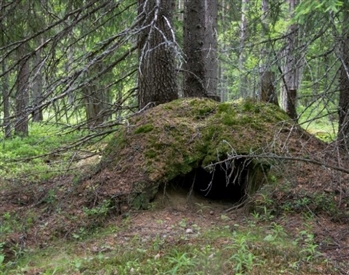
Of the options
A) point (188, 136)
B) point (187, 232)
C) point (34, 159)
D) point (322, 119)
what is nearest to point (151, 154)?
point (188, 136)

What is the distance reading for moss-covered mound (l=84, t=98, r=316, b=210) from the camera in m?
4.96

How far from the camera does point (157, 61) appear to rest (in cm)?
629

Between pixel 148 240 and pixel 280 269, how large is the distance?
4.53 ft

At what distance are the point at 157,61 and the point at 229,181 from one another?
91.8 inches

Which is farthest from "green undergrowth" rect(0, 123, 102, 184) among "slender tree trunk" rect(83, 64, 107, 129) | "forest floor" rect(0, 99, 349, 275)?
"forest floor" rect(0, 99, 349, 275)

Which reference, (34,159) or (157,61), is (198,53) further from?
(34,159)

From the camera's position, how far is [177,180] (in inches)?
209

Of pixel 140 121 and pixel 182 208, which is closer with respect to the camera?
pixel 182 208

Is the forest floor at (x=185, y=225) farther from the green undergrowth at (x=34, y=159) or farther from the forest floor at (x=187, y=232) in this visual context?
the green undergrowth at (x=34, y=159)

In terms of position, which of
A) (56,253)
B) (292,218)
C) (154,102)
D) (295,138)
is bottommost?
(56,253)

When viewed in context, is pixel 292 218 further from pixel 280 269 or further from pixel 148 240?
pixel 148 240

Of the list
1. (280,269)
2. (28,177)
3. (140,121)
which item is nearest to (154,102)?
(140,121)

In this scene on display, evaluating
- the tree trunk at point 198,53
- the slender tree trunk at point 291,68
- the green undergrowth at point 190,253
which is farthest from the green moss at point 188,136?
the tree trunk at point 198,53

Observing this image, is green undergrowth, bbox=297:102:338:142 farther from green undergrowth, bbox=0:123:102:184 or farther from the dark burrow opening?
green undergrowth, bbox=0:123:102:184
